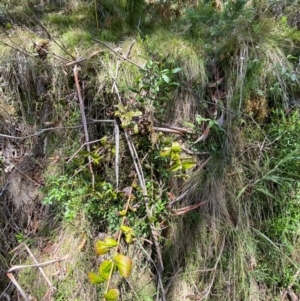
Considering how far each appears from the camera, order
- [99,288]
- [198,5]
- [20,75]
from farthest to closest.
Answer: [198,5] < [20,75] < [99,288]

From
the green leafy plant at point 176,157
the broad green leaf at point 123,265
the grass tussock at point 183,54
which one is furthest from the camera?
the grass tussock at point 183,54

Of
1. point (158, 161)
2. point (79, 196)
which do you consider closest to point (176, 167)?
point (158, 161)

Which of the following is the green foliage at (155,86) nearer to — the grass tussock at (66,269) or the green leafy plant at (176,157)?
the green leafy plant at (176,157)

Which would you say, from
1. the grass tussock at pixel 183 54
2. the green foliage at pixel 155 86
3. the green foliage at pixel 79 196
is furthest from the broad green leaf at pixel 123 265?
the grass tussock at pixel 183 54

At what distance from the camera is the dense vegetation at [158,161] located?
4.27ft

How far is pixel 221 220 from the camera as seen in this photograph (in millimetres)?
1333

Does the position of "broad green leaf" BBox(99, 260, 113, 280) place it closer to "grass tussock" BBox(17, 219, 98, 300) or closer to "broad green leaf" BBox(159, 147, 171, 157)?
"grass tussock" BBox(17, 219, 98, 300)

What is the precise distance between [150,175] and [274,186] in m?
0.61

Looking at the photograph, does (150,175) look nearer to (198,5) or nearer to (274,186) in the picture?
(274,186)

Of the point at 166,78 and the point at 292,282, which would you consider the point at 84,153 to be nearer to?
the point at 166,78

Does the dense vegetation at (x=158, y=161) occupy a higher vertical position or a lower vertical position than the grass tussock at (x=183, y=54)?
lower

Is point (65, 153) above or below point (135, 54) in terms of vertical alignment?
below

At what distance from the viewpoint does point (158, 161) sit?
4.52ft

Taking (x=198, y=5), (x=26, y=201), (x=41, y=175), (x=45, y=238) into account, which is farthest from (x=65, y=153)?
(x=198, y=5)
